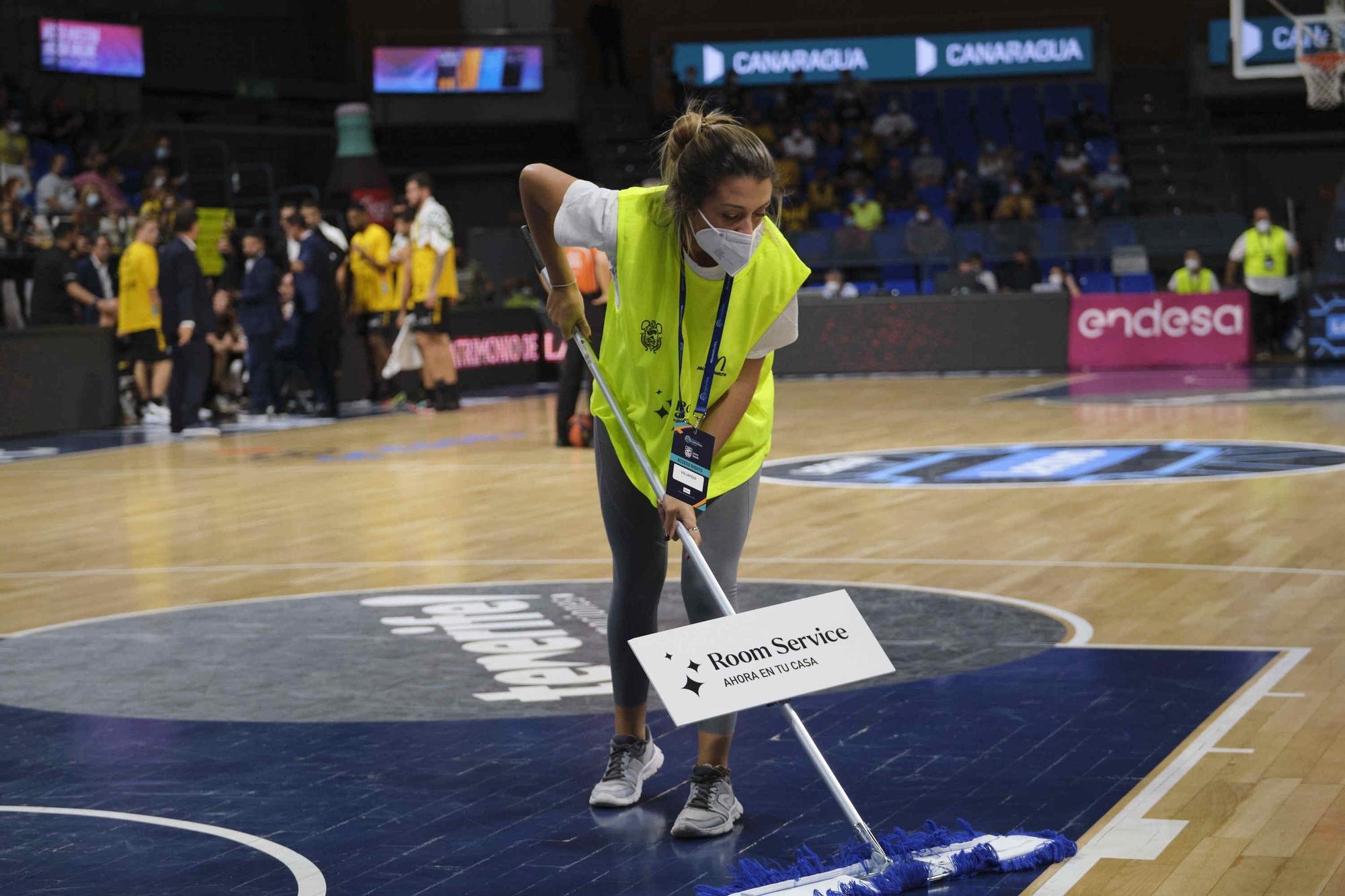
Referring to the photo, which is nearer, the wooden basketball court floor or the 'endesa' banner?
the wooden basketball court floor

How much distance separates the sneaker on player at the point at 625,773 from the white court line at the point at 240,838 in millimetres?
761

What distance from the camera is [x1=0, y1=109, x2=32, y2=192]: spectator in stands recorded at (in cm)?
2059

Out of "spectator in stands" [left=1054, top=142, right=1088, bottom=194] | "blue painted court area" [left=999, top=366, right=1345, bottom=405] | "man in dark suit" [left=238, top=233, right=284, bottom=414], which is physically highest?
"spectator in stands" [left=1054, top=142, right=1088, bottom=194]

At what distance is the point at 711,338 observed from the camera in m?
4.13

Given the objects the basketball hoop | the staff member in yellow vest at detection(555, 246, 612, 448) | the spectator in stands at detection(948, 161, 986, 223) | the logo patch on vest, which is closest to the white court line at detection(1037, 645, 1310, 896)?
the logo patch on vest

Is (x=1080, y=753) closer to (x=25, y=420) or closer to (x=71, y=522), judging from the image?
(x=71, y=522)

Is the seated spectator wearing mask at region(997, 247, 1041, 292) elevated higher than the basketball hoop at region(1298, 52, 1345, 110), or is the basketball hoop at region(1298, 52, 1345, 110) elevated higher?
the basketball hoop at region(1298, 52, 1345, 110)

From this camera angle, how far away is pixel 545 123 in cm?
3003

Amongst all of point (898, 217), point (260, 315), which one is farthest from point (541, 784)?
point (898, 217)

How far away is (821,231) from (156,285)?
35.7 ft

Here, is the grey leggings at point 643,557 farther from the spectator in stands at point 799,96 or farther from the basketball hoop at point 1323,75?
→ the spectator in stands at point 799,96

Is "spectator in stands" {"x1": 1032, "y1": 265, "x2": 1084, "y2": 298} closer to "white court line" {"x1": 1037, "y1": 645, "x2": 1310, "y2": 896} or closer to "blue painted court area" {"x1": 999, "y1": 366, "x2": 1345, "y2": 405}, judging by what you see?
"blue painted court area" {"x1": 999, "y1": 366, "x2": 1345, "y2": 405}

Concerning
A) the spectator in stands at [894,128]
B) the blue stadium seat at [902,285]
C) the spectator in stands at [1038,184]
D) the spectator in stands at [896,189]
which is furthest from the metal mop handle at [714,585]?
the spectator in stands at [894,128]

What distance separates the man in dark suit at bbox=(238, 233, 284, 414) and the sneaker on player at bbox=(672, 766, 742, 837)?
509 inches
